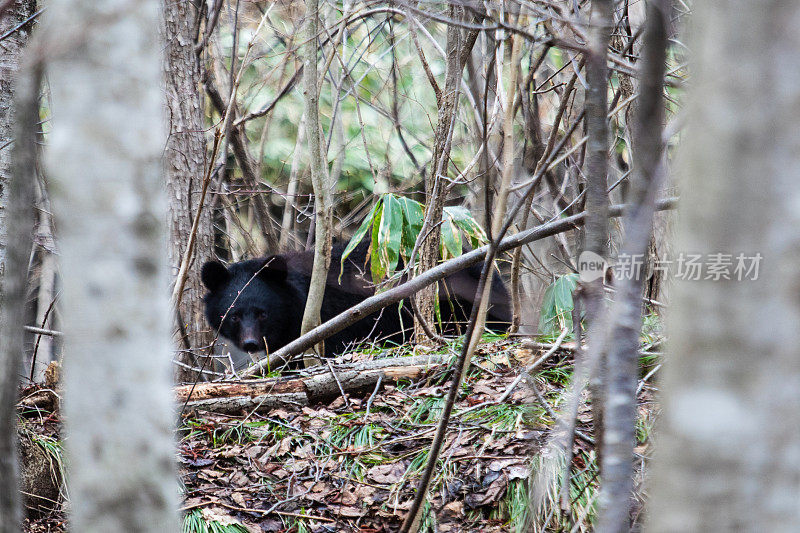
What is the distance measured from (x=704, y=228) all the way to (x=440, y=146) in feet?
11.7

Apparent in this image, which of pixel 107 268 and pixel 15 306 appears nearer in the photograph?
pixel 107 268

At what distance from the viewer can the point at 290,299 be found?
23.1ft

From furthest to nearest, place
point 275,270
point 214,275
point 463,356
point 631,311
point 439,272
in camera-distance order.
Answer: point 275,270
point 214,275
point 439,272
point 463,356
point 631,311

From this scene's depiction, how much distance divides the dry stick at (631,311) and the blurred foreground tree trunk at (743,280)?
602mm

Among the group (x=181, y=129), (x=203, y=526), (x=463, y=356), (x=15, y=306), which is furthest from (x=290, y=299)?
(x=15, y=306)

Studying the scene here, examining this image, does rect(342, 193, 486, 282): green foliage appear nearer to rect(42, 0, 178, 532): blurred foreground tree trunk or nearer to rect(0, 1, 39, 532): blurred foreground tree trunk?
rect(0, 1, 39, 532): blurred foreground tree trunk

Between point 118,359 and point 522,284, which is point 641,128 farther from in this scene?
point 522,284

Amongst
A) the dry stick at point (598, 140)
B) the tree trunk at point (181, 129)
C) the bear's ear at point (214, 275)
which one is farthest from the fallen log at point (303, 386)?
the dry stick at point (598, 140)

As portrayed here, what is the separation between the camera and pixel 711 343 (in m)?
0.93

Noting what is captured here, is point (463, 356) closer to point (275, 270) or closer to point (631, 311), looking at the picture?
point (631, 311)

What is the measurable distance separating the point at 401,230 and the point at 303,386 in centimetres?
117

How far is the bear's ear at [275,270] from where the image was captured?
6.66 m

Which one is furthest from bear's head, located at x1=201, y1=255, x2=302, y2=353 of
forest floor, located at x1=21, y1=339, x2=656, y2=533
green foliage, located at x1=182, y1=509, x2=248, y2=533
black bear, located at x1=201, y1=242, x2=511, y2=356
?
green foliage, located at x1=182, y1=509, x2=248, y2=533

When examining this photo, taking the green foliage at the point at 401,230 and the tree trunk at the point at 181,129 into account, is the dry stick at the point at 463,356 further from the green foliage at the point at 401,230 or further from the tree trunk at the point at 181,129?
the tree trunk at the point at 181,129
